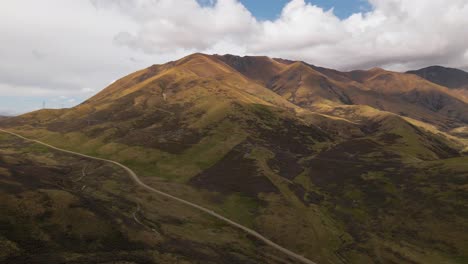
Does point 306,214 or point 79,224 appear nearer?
point 79,224

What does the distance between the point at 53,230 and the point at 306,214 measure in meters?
94.1

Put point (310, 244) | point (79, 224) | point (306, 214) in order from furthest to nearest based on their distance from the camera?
1. point (306, 214)
2. point (310, 244)
3. point (79, 224)

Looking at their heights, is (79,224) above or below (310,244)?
above

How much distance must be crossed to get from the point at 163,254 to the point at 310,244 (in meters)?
58.5

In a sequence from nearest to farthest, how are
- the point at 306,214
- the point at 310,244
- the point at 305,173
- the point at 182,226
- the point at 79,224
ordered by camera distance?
the point at 79,224 < the point at 182,226 < the point at 310,244 < the point at 306,214 < the point at 305,173

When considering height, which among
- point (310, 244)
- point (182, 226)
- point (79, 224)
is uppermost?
point (79, 224)

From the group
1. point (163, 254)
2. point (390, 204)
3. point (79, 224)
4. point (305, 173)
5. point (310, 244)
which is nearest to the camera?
point (163, 254)

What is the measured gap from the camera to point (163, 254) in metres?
76.9

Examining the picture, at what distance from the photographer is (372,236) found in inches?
5030

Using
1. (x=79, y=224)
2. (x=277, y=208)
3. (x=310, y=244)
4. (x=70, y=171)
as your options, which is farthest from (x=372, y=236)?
(x=70, y=171)

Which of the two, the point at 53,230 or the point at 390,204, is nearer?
the point at 53,230

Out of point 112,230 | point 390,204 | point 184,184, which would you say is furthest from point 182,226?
point 390,204

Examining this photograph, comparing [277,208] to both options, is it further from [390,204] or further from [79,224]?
[79,224]

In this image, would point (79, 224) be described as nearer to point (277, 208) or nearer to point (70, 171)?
point (277, 208)
